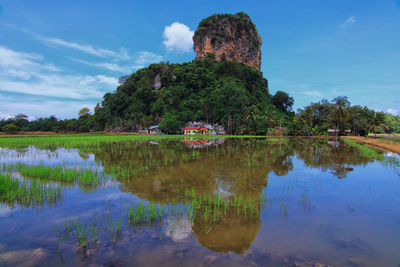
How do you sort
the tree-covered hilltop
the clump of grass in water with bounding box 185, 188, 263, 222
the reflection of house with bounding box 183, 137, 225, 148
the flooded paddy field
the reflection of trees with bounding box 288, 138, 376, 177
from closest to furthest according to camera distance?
1. the flooded paddy field
2. the clump of grass in water with bounding box 185, 188, 263, 222
3. the reflection of trees with bounding box 288, 138, 376, 177
4. the reflection of house with bounding box 183, 137, 225, 148
5. the tree-covered hilltop

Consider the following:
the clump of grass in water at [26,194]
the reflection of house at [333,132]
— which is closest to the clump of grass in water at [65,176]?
the clump of grass in water at [26,194]

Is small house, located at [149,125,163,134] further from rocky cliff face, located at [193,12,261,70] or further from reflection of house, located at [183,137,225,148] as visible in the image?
rocky cliff face, located at [193,12,261,70]

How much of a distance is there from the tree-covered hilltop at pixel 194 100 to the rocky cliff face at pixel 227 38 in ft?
23.3

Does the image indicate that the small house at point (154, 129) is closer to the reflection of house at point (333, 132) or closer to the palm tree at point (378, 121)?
the reflection of house at point (333, 132)

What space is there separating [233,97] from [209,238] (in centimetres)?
7460

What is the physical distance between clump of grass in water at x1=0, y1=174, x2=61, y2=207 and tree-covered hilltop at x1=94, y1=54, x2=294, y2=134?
216ft

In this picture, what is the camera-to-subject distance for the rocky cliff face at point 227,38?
105625 mm

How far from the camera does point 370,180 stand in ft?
32.7

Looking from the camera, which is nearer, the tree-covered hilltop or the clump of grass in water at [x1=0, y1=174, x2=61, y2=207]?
the clump of grass in water at [x1=0, y1=174, x2=61, y2=207]

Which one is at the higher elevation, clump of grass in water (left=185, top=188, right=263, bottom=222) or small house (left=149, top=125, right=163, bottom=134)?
small house (left=149, top=125, right=163, bottom=134)

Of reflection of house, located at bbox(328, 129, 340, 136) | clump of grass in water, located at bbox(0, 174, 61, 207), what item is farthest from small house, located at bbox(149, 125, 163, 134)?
clump of grass in water, located at bbox(0, 174, 61, 207)

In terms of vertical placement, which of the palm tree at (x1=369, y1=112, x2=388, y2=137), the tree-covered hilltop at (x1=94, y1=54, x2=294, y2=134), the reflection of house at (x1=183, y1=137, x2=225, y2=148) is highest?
the tree-covered hilltop at (x1=94, y1=54, x2=294, y2=134)

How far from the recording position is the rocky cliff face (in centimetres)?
10562

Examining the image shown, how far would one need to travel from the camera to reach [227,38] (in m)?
105
